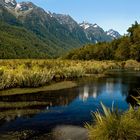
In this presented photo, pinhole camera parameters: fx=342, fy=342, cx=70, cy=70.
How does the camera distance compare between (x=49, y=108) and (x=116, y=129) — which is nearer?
(x=116, y=129)

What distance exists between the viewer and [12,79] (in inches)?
1369

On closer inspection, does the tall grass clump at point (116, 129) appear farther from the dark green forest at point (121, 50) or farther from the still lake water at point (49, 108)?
the dark green forest at point (121, 50)

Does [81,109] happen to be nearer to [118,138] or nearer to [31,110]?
[31,110]

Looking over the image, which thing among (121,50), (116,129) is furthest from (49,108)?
(121,50)

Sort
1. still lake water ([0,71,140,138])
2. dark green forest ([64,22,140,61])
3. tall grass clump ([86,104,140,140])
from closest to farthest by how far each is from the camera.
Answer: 1. tall grass clump ([86,104,140,140])
2. still lake water ([0,71,140,138])
3. dark green forest ([64,22,140,61])

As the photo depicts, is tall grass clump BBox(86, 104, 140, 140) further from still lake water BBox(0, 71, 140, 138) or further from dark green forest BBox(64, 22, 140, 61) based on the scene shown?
dark green forest BBox(64, 22, 140, 61)

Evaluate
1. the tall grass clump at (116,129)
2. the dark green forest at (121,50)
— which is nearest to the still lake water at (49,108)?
the tall grass clump at (116,129)

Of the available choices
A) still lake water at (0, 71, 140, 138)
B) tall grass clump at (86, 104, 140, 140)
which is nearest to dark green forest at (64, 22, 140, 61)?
still lake water at (0, 71, 140, 138)

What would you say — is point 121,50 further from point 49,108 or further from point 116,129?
point 116,129

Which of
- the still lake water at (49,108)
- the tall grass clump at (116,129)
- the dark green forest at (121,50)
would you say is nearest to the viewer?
the tall grass clump at (116,129)

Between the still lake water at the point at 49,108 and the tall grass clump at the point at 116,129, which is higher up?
the tall grass clump at the point at 116,129

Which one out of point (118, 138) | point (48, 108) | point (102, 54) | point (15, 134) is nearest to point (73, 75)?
point (48, 108)

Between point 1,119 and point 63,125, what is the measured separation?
4.01m

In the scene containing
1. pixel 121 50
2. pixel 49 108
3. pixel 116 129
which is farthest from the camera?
pixel 121 50
